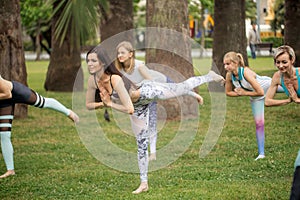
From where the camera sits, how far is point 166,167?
31.9 ft

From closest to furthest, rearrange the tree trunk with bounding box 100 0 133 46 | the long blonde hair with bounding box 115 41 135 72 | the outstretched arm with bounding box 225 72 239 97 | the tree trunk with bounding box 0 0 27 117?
the long blonde hair with bounding box 115 41 135 72
the outstretched arm with bounding box 225 72 239 97
the tree trunk with bounding box 0 0 27 117
the tree trunk with bounding box 100 0 133 46

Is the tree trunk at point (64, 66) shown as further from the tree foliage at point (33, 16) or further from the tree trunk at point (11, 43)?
the tree foliage at point (33, 16)

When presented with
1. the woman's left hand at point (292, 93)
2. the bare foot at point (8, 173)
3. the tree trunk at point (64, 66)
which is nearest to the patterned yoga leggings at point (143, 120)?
the woman's left hand at point (292, 93)

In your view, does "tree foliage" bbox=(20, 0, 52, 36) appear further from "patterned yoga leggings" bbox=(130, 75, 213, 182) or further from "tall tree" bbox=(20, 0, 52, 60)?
"patterned yoga leggings" bbox=(130, 75, 213, 182)

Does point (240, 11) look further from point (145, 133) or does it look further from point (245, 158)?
point (145, 133)

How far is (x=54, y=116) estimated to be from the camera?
16.4m

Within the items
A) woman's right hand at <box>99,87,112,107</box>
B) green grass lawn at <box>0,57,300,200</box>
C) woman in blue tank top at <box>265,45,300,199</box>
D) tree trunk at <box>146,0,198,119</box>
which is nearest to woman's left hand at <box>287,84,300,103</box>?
woman in blue tank top at <box>265,45,300,199</box>

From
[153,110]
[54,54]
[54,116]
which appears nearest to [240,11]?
[54,54]

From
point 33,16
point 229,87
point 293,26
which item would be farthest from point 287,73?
point 33,16

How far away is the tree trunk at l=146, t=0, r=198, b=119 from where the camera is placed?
14078 millimetres

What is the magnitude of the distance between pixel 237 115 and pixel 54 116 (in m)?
4.31

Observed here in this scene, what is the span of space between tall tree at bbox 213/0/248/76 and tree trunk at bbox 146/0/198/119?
6413 mm

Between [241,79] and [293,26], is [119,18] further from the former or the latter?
[241,79]

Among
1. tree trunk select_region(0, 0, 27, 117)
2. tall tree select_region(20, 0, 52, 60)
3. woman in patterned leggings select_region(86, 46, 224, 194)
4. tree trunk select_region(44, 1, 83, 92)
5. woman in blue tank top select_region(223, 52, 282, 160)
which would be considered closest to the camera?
woman in patterned leggings select_region(86, 46, 224, 194)
